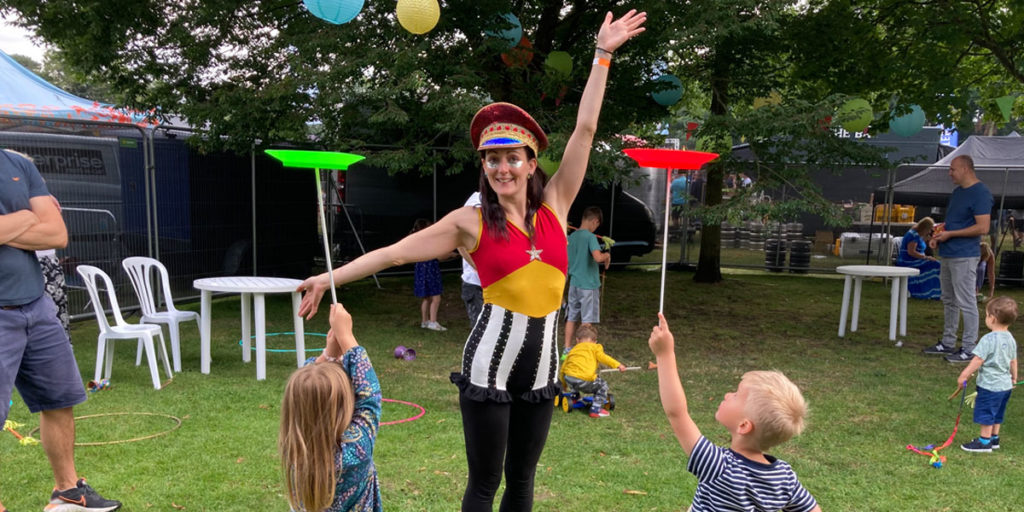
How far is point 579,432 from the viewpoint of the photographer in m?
4.78

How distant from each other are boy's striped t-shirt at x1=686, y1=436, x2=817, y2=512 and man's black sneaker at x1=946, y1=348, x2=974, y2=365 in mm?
5941

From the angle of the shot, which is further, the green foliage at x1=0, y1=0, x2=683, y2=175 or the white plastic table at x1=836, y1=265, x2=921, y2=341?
the white plastic table at x1=836, y1=265, x2=921, y2=341

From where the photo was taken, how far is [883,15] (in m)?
8.57

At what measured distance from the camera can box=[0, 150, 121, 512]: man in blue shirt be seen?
2904 mm

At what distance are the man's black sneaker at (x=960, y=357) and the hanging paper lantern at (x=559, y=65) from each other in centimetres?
461

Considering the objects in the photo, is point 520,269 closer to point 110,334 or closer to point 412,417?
point 412,417

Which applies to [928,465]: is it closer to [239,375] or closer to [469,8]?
[239,375]

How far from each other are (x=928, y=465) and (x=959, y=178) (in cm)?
381

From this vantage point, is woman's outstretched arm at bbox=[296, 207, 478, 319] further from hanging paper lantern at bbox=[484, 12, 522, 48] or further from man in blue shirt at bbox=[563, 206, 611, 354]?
A: hanging paper lantern at bbox=[484, 12, 522, 48]

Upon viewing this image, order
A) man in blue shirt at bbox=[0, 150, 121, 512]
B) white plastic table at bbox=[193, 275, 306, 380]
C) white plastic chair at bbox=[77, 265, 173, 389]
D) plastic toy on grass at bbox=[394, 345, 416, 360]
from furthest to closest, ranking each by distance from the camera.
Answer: plastic toy on grass at bbox=[394, 345, 416, 360]
white plastic table at bbox=[193, 275, 306, 380]
white plastic chair at bbox=[77, 265, 173, 389]
man in blue shirt at bbox=[0, 150, 121, 512]

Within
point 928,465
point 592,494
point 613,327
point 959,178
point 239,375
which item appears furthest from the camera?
point 613,327

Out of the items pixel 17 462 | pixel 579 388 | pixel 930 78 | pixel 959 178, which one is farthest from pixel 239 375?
pixel 930 78

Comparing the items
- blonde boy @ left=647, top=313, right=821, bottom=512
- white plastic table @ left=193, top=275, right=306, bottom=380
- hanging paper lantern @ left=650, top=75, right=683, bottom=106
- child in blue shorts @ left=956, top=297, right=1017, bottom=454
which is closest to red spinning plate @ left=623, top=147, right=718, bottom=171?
blonde boy @ left=647, top=313, right=821, bottom=512

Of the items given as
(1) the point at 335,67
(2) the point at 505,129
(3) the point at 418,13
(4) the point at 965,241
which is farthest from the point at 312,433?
(4) the point at 965,241
